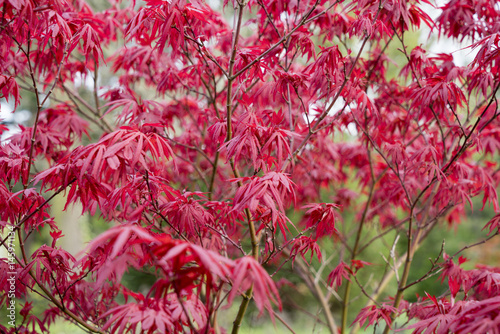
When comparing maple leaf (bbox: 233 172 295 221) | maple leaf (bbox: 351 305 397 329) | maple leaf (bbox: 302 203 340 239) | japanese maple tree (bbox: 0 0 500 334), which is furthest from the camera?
maple leaf (bbox: 351 305 397 329)

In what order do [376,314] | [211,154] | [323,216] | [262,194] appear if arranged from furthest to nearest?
[211,154]
[376,314]
[323,216]
[262,194]

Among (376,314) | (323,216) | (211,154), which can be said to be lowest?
(376,314)

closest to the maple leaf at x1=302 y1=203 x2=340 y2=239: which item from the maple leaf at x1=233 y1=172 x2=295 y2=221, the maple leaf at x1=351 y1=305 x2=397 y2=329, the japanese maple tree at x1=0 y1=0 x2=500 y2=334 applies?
the japanese maple tree at x1=0 y1=0 x2=500 y2=334

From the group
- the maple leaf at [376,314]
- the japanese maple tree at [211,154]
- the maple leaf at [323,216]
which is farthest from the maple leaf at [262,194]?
the maple leaf at [376,314]

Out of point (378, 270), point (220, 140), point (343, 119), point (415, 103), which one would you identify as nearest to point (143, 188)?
point (220, 140)

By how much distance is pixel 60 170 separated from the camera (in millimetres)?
1485

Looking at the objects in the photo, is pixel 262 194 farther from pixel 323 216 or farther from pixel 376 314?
pixel 376 314

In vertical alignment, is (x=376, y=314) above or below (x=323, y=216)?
below

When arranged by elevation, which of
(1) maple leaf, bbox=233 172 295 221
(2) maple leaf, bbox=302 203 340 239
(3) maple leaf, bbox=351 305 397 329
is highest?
(1) maple leaf, bbox=233 172 295 221

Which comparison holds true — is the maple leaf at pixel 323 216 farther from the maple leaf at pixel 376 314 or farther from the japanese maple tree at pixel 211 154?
the maple leaf at pixel 376 314

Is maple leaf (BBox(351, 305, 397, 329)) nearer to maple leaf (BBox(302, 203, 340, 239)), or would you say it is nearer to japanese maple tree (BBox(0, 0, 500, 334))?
japanese maple tree (BBox(0, 0, 500, 334))

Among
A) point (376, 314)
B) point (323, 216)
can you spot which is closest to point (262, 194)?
point (323, 216)

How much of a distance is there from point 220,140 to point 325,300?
2.03 m

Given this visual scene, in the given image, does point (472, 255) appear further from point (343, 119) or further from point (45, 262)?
point (45, 262)
